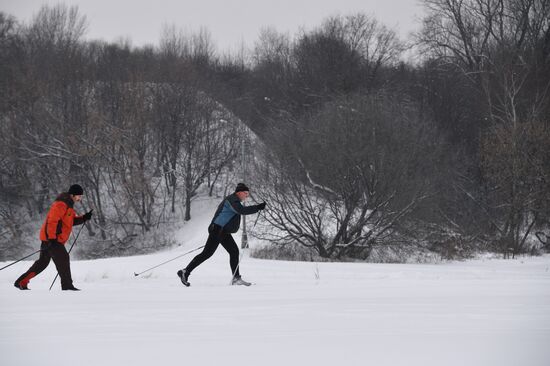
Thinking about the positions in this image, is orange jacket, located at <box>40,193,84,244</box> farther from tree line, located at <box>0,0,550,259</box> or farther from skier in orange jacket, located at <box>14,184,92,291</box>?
tree line, located at <box>0,0,550,259</box>

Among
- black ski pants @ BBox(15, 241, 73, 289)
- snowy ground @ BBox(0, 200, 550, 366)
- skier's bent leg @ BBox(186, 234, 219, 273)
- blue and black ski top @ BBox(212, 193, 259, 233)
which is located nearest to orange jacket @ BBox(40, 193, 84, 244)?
black ski pants @ BBox(15, 241, 73, 289)

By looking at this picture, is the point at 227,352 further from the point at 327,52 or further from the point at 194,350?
the point at 327,52

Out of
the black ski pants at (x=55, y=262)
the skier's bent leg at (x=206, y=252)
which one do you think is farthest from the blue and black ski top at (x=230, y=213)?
the black ski pants at (x=55, y=262)

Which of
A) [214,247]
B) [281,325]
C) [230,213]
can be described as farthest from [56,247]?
[281,325]

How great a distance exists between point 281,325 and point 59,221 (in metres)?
5.07

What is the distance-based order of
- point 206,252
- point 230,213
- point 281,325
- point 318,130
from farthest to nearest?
point 318,130 → point 230,213 → point 206,252 → point 281,325

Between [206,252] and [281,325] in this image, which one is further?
[206,252]

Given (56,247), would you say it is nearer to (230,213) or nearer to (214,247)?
(214,247)

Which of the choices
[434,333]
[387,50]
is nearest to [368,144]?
[434,333]

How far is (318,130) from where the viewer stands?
2459 centimetres

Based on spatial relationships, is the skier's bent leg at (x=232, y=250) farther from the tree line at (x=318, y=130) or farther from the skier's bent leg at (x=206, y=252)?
the tree line at (x=318, y=130)

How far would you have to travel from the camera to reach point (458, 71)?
42906mm

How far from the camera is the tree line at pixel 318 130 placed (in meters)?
23.9

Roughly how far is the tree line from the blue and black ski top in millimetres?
13044
